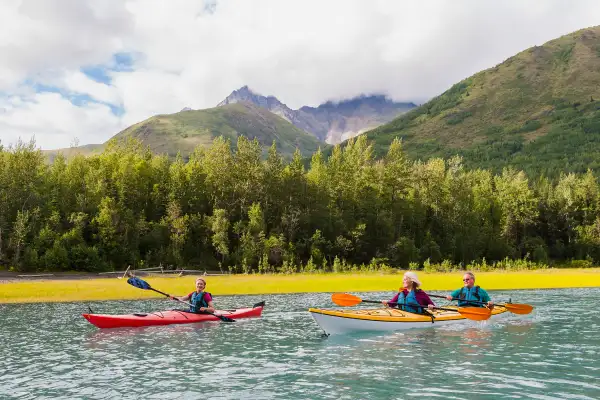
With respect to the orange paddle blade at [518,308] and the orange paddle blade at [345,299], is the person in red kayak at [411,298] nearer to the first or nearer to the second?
the orange paddle blade at [345,299]

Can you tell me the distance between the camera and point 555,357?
54.4 feet

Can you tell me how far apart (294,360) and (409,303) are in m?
8.02

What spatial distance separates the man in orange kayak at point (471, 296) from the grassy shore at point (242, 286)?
18.1m

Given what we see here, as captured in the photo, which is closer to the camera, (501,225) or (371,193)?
(371,193)

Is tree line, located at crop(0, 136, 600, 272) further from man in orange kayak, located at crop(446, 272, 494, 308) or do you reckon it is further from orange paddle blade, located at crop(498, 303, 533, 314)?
orange paddle blade, located at crop(498, 303, 533, 314)

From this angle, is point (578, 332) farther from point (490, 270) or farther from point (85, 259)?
point (85, 259)

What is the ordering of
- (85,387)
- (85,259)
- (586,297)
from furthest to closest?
(85,259) < (586,297) < (85,387)

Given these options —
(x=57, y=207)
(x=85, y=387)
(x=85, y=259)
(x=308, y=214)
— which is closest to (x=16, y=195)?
(x=57, y=207)

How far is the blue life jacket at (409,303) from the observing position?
22.6 m

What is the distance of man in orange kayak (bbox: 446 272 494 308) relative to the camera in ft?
78.1

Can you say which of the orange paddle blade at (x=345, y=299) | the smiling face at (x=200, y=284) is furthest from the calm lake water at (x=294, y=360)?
the smiling face at (x=200, y=284)

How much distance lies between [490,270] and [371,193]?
22.6 meters

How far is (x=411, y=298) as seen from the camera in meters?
23.0

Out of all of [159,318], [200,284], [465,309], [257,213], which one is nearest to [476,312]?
[465,309]
